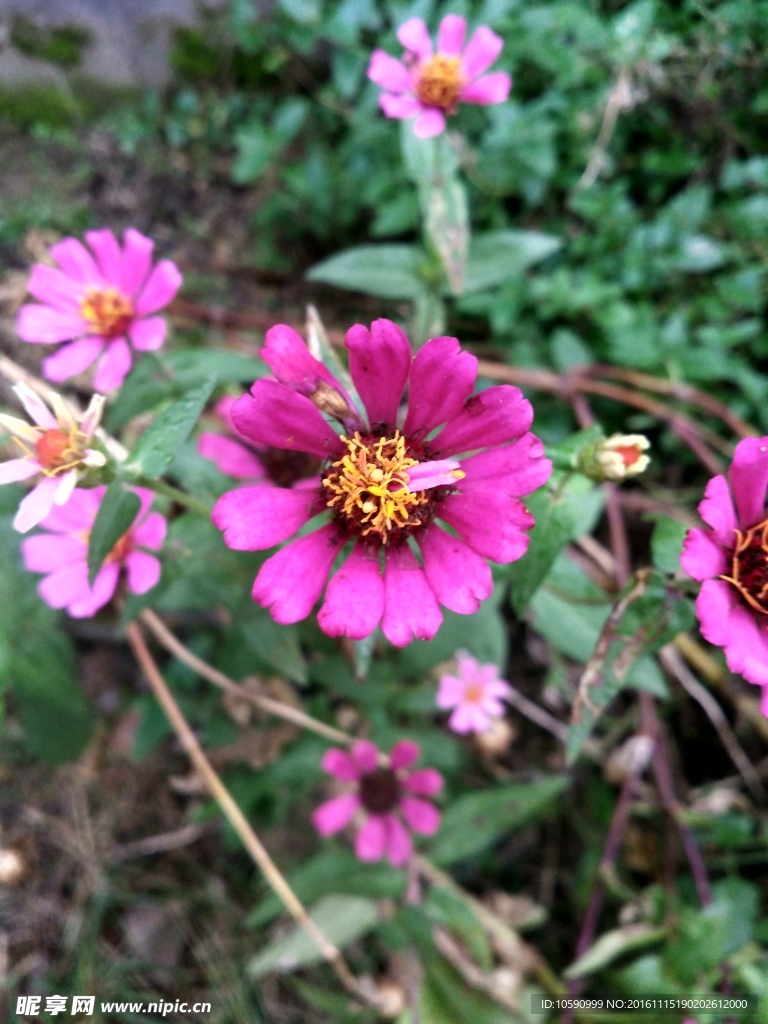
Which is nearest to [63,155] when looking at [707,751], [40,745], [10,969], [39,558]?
[39,558]

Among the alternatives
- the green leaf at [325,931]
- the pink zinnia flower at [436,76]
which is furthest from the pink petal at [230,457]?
the green leaf at [325,931]

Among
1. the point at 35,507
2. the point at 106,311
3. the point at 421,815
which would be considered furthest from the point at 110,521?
the point at 421,815

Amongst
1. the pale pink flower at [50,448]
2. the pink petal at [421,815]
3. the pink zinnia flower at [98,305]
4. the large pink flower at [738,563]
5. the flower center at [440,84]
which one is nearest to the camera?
the large pink flower at [738,563]

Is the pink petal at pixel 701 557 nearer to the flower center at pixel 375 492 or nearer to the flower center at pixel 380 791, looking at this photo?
the flower center at pixel 375 492

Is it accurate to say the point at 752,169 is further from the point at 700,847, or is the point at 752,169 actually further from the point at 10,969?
the point at 10,969

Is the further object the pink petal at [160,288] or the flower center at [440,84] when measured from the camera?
the flower center at [440,84]

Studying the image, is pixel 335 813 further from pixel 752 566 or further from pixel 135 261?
pixel 135 261
